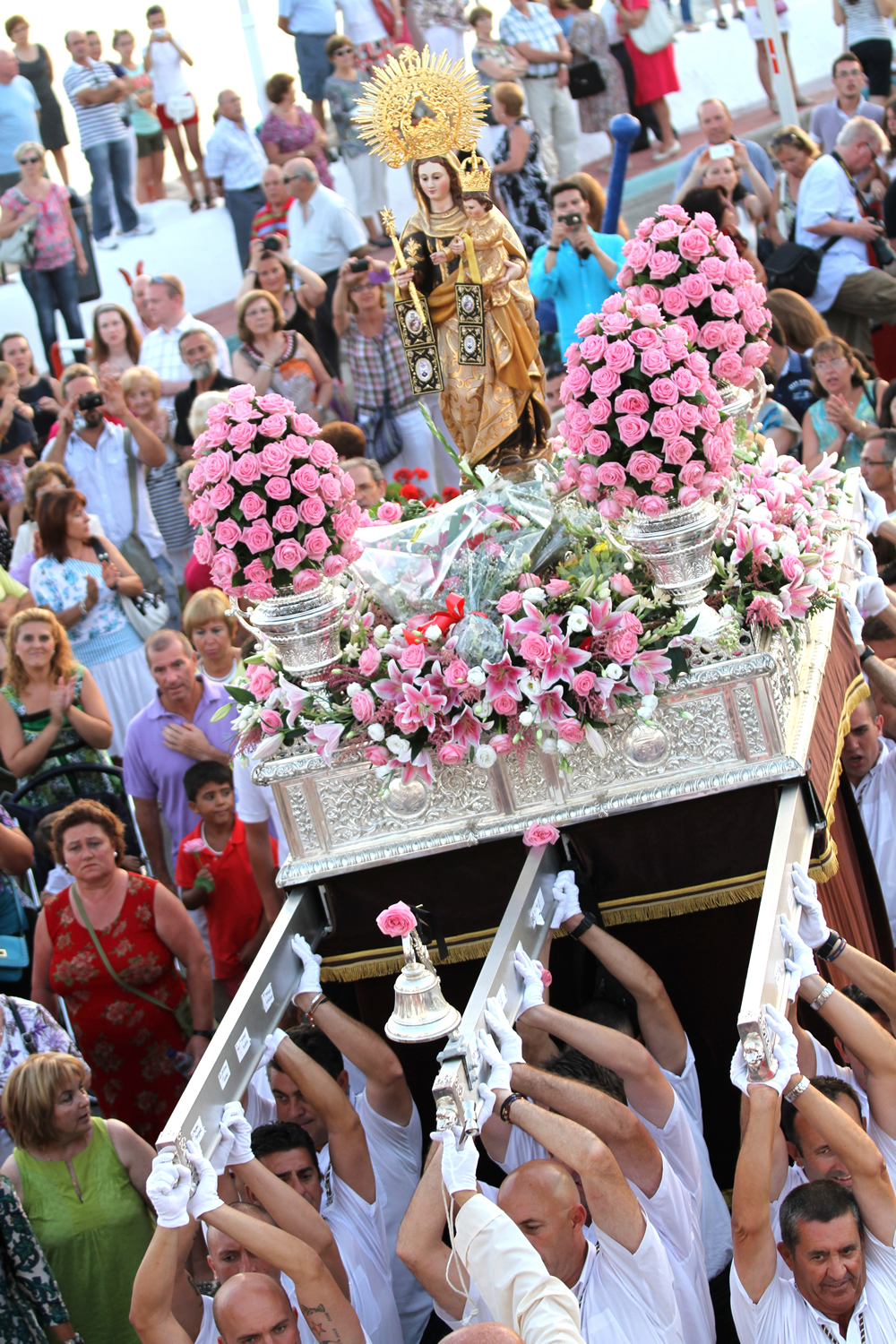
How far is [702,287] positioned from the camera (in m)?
5.13

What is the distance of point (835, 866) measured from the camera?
491 centimetres

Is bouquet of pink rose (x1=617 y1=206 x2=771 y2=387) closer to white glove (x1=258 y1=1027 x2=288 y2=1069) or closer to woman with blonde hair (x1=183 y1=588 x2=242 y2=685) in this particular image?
woman with blonde hair (x1=183 y1=588 x2=242 y2=685)

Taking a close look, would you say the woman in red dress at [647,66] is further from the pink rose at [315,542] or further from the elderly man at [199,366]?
the pink rose at [315,542]

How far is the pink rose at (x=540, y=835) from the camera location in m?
4.82

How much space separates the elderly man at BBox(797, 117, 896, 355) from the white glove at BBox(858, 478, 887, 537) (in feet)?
9.67

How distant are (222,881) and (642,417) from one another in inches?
105

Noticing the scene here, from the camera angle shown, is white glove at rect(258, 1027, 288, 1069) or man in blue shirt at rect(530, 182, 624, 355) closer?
white glove at rect(258, 1027, 288, 1069)

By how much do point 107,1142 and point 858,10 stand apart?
11.6 metres

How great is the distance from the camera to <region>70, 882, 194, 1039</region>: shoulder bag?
5.62 meters

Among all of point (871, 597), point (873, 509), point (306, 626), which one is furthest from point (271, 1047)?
point (873, 509)

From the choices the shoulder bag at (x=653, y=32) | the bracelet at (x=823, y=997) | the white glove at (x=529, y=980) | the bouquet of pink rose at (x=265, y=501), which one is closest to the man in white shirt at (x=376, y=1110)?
the white glove at (x=529, y=980)

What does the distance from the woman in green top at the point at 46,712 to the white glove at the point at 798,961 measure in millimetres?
3647

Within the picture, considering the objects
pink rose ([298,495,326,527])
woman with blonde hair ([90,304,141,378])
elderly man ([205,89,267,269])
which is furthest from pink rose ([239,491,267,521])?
elderly man ([205,89,267,269])

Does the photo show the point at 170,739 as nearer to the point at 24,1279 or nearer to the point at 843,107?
the point at 24,1279
